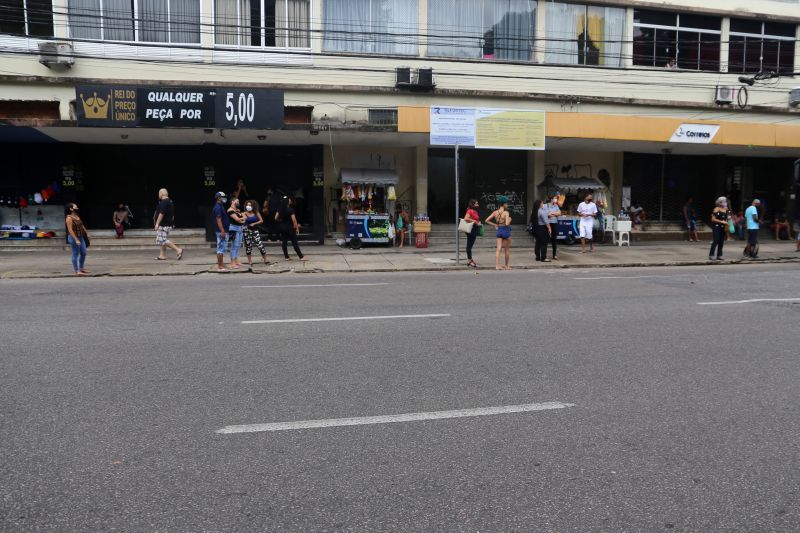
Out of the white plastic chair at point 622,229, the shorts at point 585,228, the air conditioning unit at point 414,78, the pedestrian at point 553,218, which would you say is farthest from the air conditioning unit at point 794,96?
the air conditioning unit at point 414,78

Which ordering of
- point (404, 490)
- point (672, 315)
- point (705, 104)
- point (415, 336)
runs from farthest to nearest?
point (705, 104) → point (672, 315) → point (415, 336) → point (404, 490)

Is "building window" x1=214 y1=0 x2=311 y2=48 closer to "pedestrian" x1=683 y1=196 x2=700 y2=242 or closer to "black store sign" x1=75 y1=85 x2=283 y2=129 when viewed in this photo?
"black store sign" x1=75 y1=85 x2=283 y2=129

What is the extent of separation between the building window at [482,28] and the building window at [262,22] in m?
4.26

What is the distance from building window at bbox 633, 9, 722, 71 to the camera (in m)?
22.4

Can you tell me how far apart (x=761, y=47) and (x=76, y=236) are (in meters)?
24.8

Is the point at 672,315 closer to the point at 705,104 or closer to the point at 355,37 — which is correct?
the point at 355,37

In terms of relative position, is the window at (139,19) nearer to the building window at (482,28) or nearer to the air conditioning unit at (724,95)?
the building window at (482,28)

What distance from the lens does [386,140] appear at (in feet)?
65.5

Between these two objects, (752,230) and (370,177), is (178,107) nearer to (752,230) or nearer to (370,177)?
(370,177)

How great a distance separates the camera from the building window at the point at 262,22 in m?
19.3

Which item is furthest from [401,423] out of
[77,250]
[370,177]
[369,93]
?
A: [369,93]

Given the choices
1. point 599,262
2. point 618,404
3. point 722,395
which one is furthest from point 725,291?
point 618,404

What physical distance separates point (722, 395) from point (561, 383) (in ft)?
4.28

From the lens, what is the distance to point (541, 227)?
16.6 m
